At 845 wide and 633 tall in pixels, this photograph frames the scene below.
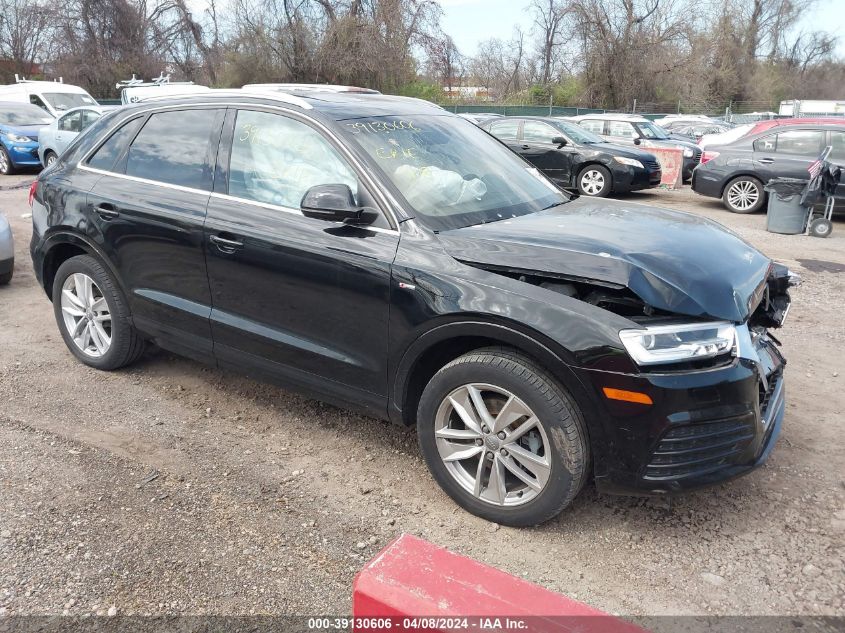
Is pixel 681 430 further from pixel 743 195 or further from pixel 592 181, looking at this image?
pixel 592 181

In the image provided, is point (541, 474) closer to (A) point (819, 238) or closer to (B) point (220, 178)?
(B) point (220, 178)

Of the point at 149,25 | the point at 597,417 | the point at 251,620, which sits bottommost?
the point at 251,620

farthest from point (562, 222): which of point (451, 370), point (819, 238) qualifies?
point (819, 238)

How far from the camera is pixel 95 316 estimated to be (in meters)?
4.64

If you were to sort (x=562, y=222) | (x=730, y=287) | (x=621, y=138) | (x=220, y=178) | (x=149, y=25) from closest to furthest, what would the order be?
(x=730, y=287) → (x=562, y=222) → (x=220, y=178) → (x=621, y=138) → (x=149, y=25)

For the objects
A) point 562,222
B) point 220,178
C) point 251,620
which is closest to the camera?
point 251,620

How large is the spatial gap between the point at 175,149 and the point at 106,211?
0.60m

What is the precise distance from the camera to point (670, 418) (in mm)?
2691

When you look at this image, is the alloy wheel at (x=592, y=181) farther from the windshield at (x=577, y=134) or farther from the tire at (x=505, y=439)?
the tire at (x=505, y=439)

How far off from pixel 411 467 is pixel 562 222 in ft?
4.77

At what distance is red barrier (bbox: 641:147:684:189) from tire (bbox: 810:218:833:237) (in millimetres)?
5334

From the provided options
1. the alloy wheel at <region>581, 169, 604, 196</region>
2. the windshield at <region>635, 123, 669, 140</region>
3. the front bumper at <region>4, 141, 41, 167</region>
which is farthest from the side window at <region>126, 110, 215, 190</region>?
the windshield at <region>635, 123, 669, 140</region>

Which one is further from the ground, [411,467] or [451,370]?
[451,370]

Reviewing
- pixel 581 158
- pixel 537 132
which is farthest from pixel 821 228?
pixel 537 132
